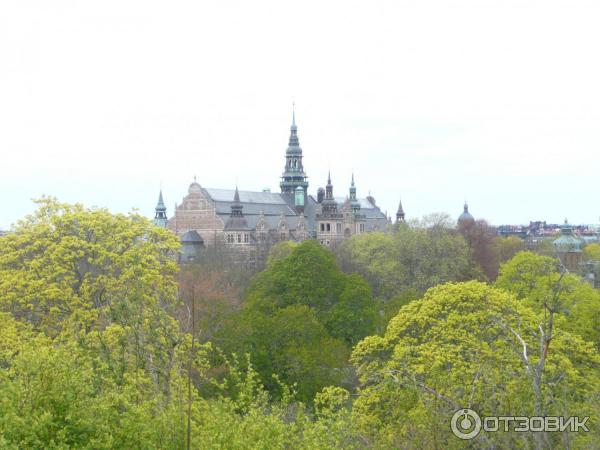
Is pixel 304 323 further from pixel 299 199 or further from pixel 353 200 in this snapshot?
pixel 353 200

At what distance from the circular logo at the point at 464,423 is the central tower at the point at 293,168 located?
115 metres

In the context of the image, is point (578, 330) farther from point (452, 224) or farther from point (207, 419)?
point (452, 224)

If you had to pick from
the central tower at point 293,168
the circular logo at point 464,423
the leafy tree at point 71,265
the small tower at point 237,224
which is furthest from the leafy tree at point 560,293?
the central tower at point 293,168

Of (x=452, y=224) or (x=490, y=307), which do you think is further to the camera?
(x=452, y=224)

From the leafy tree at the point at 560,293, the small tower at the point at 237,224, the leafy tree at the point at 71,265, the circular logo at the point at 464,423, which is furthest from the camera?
the small tower at the point at 237,224

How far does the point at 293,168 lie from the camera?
130250mm

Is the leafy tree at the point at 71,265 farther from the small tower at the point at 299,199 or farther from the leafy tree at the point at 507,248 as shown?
the small tower at the point at 299,199

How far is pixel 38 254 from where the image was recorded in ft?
90.8

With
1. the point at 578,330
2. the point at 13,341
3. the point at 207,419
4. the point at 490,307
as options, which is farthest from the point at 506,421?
the point at 578,330

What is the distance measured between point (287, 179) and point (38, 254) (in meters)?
103

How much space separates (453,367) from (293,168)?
10841 centimetres

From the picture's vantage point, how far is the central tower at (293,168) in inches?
5103

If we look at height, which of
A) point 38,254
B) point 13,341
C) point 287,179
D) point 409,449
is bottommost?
point 409,449

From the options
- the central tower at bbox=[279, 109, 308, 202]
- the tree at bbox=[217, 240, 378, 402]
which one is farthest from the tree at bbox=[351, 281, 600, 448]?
the central tower at bbox=[279, 109, 308, 202]
